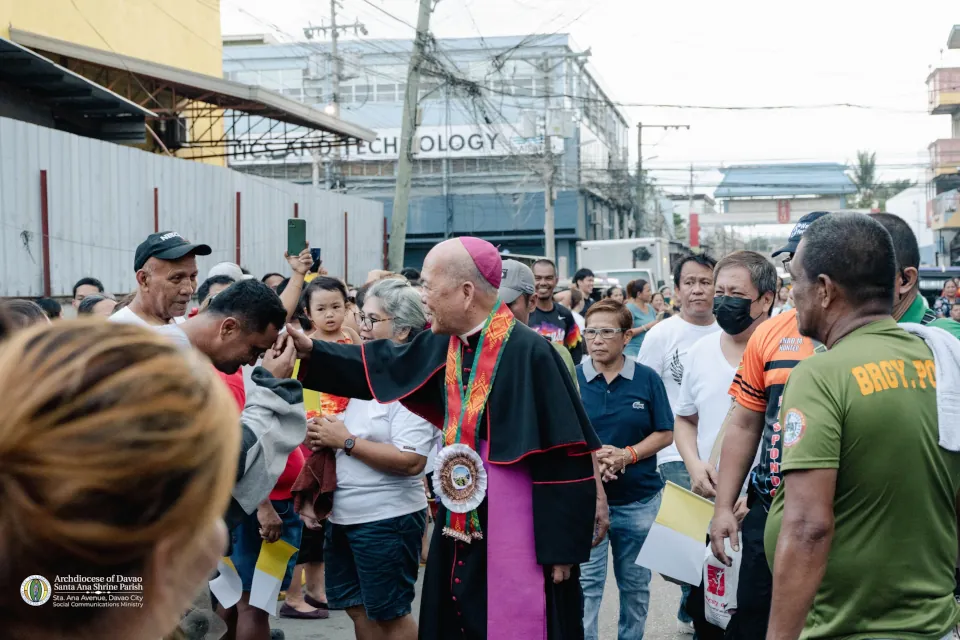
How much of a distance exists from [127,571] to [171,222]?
14.6 meters

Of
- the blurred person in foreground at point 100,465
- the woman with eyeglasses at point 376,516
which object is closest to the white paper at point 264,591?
the woman with eyeglasses at point 376,516

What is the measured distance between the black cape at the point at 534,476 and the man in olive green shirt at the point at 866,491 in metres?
1.15

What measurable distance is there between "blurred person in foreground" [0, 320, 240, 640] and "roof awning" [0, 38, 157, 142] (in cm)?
1282

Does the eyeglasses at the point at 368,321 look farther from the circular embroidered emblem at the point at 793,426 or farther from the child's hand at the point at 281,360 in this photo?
the circular embroidered emblem at the point at 793,426

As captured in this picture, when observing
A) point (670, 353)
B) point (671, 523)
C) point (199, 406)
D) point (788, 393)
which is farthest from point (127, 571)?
point (670, 353)

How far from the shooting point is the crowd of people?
3.94 feet

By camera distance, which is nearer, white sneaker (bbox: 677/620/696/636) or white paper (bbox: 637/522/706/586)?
white paper (bbox: 637/522/706/586)

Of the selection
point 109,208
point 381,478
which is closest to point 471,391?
point 381,478

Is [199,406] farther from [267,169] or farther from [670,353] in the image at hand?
[267,169]

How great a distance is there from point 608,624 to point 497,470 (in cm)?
307

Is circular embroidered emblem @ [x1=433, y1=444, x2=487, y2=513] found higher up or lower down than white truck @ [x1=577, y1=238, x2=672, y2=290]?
lower down

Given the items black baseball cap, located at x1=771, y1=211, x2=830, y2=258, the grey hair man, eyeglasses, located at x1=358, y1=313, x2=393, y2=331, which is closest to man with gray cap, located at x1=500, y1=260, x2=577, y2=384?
the grey hair man

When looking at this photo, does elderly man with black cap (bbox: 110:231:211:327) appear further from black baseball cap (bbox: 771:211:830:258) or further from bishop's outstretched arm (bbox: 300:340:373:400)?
black baseball cap (bbox: 771:211:830:258)

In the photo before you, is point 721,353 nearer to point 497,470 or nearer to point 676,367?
point 676,367
